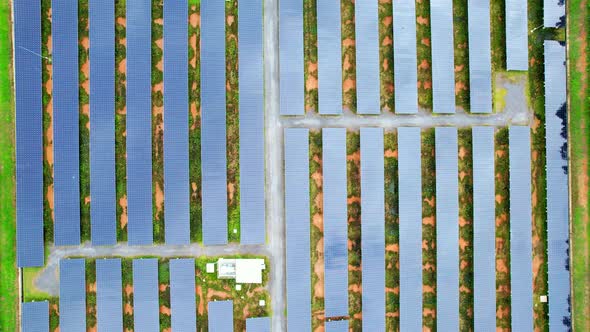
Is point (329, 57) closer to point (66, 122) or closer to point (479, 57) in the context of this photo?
point (479, 57)

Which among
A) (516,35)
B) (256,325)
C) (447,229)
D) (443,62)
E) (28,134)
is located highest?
(516,35)

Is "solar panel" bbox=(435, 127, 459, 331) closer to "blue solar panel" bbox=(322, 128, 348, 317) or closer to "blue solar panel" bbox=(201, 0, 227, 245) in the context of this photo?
"blue solar panel" bbox=(322, 128, 348, 317)

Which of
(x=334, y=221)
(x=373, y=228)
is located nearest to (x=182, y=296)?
(x=334, y=221)

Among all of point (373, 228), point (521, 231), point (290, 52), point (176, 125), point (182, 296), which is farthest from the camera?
point (521, 231)

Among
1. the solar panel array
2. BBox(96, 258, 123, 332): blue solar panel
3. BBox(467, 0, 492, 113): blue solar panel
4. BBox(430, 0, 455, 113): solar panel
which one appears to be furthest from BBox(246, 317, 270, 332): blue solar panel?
BBox(467, 0, 492, 113): blue solar panel

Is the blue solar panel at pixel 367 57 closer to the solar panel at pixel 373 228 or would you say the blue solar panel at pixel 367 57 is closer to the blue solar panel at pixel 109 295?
the solar panel at pixel 373 228

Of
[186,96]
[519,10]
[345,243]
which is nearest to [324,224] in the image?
[345,243]

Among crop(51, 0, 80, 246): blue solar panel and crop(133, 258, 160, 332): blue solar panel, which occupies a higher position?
crop(51, 0, 80, 246): blue solar panel
